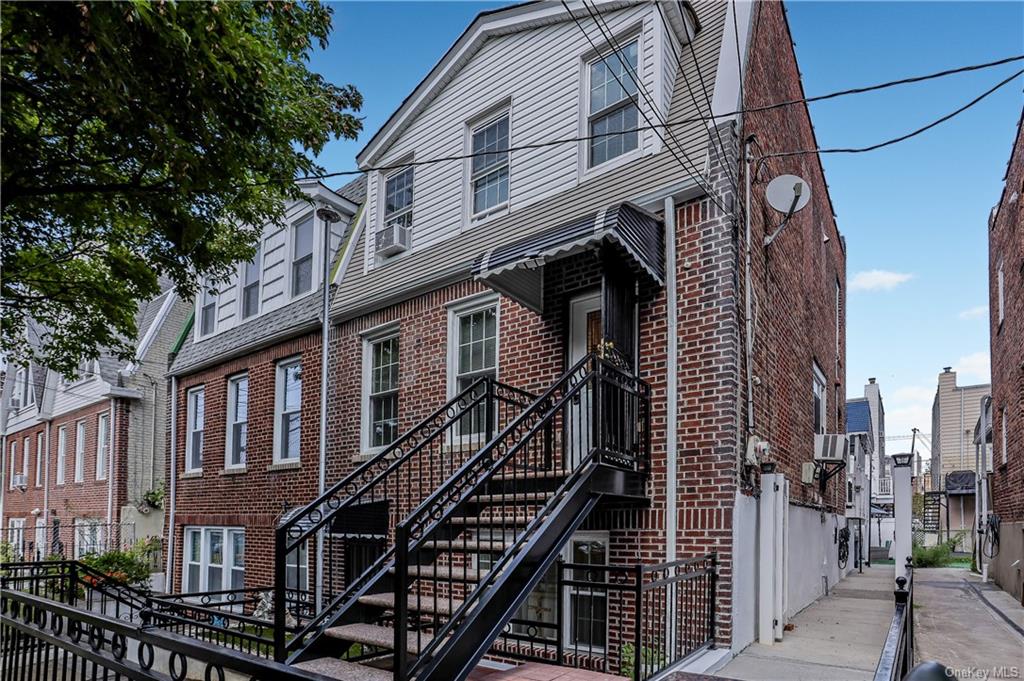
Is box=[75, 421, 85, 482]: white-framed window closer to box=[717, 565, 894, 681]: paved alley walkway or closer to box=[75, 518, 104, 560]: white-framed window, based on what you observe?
box=[75, 518, 104, 560]: white-framed window

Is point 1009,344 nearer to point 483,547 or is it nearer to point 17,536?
point 483,547

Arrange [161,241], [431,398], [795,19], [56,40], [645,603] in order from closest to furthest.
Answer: [56,40] < [645,603] < [161,241] < [431,398] < [795,19]

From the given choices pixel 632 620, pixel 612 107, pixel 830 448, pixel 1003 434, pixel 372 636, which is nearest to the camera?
pixel 372 636

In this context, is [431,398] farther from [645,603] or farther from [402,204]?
[645,603]

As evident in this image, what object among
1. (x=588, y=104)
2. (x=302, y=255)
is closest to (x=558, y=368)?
(x=588, y=104)

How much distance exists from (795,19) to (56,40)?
9.93 m

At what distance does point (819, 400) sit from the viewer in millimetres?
12789

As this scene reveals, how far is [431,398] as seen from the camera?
987 cm

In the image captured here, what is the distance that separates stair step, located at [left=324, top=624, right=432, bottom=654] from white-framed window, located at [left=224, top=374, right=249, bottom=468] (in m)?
9.10

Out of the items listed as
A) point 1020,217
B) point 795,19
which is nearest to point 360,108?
point 795,19

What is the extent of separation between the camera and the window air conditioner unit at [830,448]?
1132 centimetres

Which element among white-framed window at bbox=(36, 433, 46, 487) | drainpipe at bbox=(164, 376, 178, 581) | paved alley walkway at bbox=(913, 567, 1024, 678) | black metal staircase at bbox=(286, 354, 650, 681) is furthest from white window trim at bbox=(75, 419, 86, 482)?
paved alley walkway at bbox=(913, 567, 1024, 678)

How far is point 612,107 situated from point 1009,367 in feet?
33.1

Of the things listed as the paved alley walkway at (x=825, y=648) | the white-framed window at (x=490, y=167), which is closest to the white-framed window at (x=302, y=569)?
the white-framed window at (x=490, y=167)
